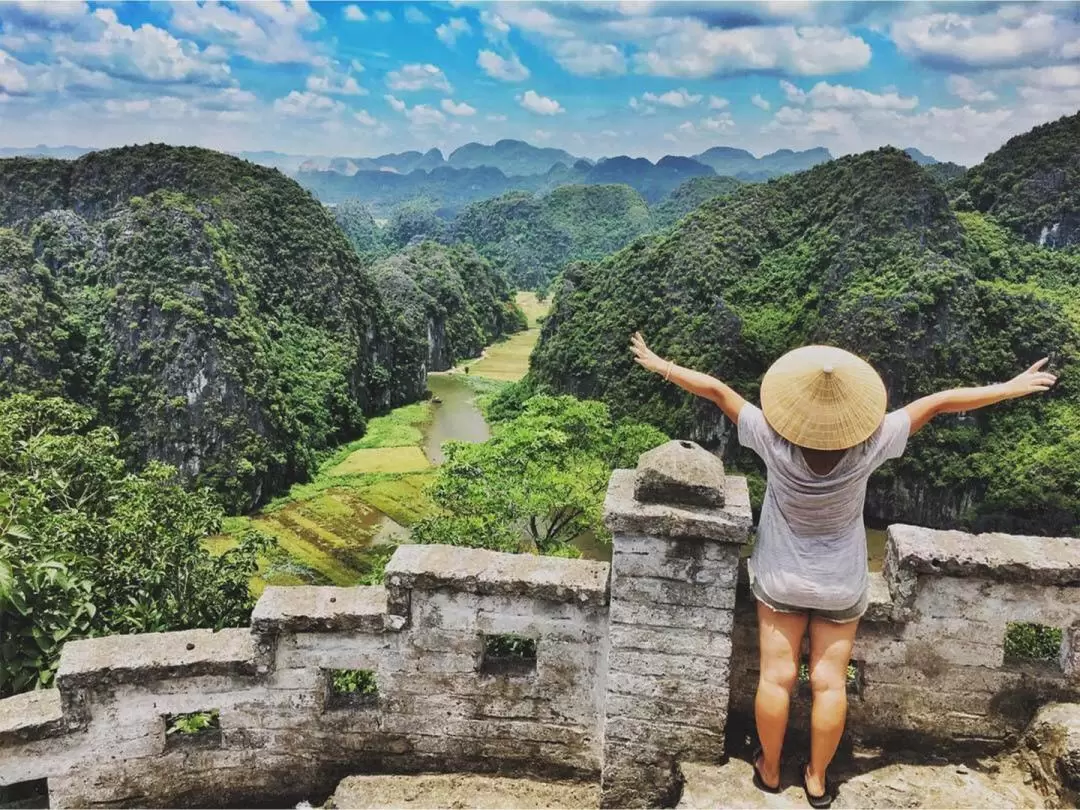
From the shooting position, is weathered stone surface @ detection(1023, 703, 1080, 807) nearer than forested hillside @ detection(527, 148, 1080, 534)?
Yes

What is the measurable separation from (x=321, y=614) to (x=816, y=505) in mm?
2954

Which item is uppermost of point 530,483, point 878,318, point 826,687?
point 878,318

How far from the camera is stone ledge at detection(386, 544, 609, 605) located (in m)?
4.80

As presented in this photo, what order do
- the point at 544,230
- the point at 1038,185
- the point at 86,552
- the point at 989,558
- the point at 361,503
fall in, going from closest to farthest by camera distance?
the point at 989,558
the point at 86,552
the point at 361,503
the point at 1038,185
the point at 544,230

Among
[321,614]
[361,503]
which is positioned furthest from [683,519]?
[361,503]

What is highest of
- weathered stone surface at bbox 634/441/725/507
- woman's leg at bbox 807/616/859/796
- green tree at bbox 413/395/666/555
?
weathered stone surface at bbox 634/441/725/507

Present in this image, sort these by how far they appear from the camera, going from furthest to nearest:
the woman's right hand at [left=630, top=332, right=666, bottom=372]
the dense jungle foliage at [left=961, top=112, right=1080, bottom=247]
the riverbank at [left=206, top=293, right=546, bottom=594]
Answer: the dense jungle foliage at [left=961, top=112, right=1080, bottom=247], the riverbank at [left=206, top=293, right=546, bottom=594], the woman's right hand at [left=630, top=332, right=666, bottom=372]

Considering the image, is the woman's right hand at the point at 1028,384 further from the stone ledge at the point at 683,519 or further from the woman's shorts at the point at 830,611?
the stone ledge at the point at 683,519

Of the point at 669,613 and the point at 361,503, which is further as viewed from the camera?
the point at 361,503

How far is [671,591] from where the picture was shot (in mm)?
4441

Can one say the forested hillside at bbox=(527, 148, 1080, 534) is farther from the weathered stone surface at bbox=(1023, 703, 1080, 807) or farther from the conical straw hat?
the conical straw hat

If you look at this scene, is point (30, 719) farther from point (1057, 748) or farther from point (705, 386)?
point (1057, 748)

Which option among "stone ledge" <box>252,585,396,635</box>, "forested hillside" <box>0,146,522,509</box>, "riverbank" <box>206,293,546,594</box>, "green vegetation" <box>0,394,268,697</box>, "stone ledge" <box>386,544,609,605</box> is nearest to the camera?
"stone ledge" <box>386,544,609,605</box>

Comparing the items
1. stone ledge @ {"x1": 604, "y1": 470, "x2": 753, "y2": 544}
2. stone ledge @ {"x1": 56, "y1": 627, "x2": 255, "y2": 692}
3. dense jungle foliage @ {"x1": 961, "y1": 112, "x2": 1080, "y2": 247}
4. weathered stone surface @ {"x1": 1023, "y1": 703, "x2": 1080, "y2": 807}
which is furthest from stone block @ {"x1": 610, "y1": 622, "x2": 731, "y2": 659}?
dense jungle foliage @ {"x1": 961, "y1": 112, "x2": 1080, "y2": 247}
